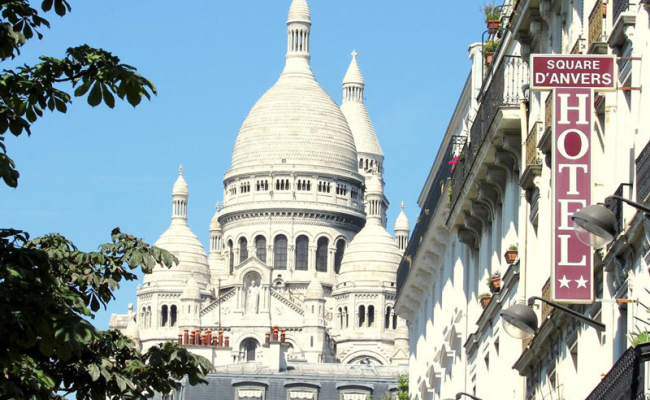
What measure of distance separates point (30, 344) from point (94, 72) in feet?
8.67

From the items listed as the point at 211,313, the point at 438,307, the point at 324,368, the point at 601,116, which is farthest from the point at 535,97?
the point at 211,313

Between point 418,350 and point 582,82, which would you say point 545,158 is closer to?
point 582,82

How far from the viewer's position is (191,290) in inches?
7293

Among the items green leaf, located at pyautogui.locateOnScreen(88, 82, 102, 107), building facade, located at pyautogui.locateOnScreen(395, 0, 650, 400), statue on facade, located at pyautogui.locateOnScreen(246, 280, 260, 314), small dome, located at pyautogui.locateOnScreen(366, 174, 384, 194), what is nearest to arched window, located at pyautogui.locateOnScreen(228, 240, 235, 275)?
statue on facade, located at pyautogui.locateOnScreen(246, 280, 260, 314)

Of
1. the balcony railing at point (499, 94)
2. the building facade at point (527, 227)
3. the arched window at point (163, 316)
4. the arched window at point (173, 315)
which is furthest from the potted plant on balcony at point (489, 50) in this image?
the arched window at point (163, 316)

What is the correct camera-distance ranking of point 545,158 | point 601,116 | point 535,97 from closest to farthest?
point 601,116, point 545,158, point 535,97

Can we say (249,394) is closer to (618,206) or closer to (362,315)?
(618,206)

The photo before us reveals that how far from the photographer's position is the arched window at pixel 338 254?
193750 mm

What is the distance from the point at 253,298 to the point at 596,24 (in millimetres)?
158949

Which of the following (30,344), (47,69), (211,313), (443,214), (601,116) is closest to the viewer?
(30,344)

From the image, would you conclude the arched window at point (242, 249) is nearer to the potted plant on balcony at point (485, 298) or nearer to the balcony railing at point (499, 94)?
the potted plant on balcony at point (485, 298)

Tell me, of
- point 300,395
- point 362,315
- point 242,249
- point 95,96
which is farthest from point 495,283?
point 242,249

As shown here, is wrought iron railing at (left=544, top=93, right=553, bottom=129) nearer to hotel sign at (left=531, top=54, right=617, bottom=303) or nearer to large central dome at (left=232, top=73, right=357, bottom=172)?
hotel sign at (left=531, top=54, right=617, bottom=303)

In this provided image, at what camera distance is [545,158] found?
28.4m
